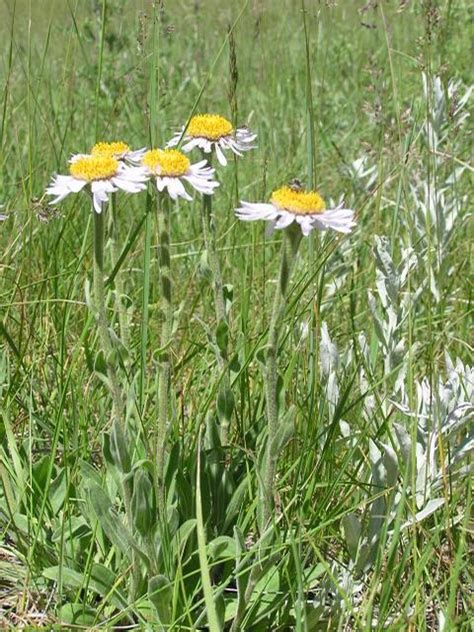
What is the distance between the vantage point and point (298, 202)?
46.1 inches

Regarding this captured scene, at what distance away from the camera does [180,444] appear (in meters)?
1.51

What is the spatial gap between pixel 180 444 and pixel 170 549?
182 mm

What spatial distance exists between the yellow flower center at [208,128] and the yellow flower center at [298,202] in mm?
498

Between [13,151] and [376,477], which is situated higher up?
[13,151]

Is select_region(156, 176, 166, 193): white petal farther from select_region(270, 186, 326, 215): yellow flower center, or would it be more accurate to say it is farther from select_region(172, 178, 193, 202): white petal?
select_region(270, 186, 326, 215): yellow flower center

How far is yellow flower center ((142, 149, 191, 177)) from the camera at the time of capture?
4.42ft

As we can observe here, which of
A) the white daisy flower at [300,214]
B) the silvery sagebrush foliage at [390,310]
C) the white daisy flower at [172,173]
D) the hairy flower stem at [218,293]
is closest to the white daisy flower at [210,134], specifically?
the hairy flower stem at [218,293]

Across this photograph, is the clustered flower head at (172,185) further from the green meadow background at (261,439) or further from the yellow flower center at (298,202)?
the green meadow background at (261,439)

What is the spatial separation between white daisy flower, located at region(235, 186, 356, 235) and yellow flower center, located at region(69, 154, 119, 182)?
0.23 meters

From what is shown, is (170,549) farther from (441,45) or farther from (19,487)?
(441,45)

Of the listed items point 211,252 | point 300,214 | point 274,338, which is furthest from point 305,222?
point 211,252

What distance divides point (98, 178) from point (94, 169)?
0.02 meters

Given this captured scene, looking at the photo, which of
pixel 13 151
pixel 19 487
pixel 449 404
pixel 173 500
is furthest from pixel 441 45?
pixel 13 151

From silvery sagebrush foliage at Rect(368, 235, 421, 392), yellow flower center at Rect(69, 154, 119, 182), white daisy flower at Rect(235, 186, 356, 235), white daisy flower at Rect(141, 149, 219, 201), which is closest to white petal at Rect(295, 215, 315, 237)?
white daisy flower at Rect(235, 186, 356, 235)
